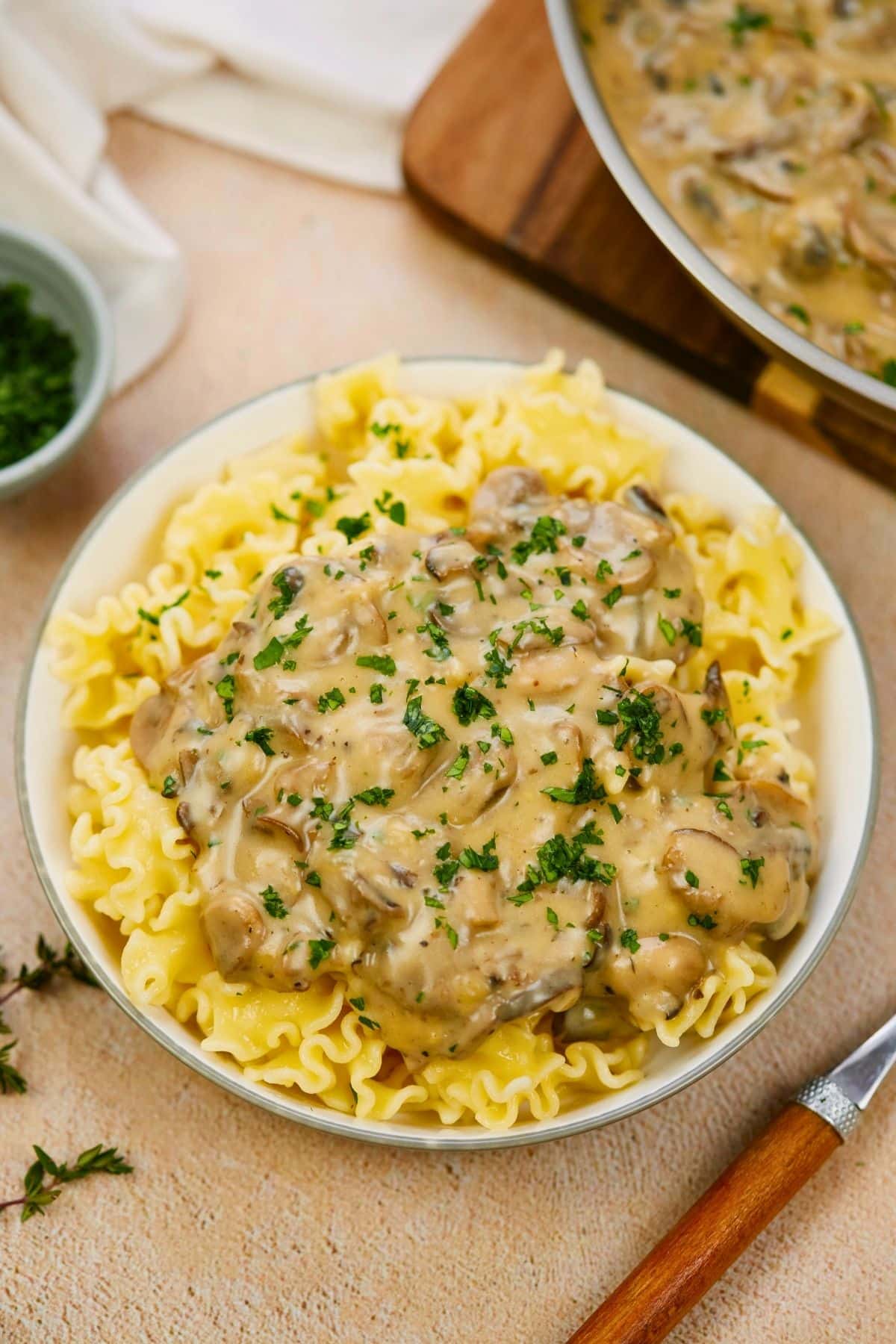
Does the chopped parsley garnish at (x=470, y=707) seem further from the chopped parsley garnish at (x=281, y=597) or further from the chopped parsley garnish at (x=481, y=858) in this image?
the chopped parsley garnish at (x=281, y=597)

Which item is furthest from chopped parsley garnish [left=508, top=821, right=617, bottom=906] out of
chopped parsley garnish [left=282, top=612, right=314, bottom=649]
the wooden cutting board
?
the wooden cutting board

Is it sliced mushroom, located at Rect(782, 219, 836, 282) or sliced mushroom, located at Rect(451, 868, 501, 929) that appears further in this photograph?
sliced mushroom, located at Rect(782, 219, 836, 282)

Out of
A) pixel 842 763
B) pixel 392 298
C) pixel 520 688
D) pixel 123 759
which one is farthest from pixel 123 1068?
pixel 392 298

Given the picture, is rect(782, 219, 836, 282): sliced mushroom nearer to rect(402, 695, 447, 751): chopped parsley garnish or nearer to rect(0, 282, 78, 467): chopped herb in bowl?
rect(402, 695, 447, 751): chopped parsley garnish

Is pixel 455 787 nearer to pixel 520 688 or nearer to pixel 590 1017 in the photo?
pixel 520 688

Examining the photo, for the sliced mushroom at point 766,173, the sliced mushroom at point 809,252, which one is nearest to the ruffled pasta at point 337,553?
the sliced mushroom at point 809,252

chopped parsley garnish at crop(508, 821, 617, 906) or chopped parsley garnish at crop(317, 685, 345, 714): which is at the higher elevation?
chopped parsley garnish at crop(508, 821, 617, 906)
